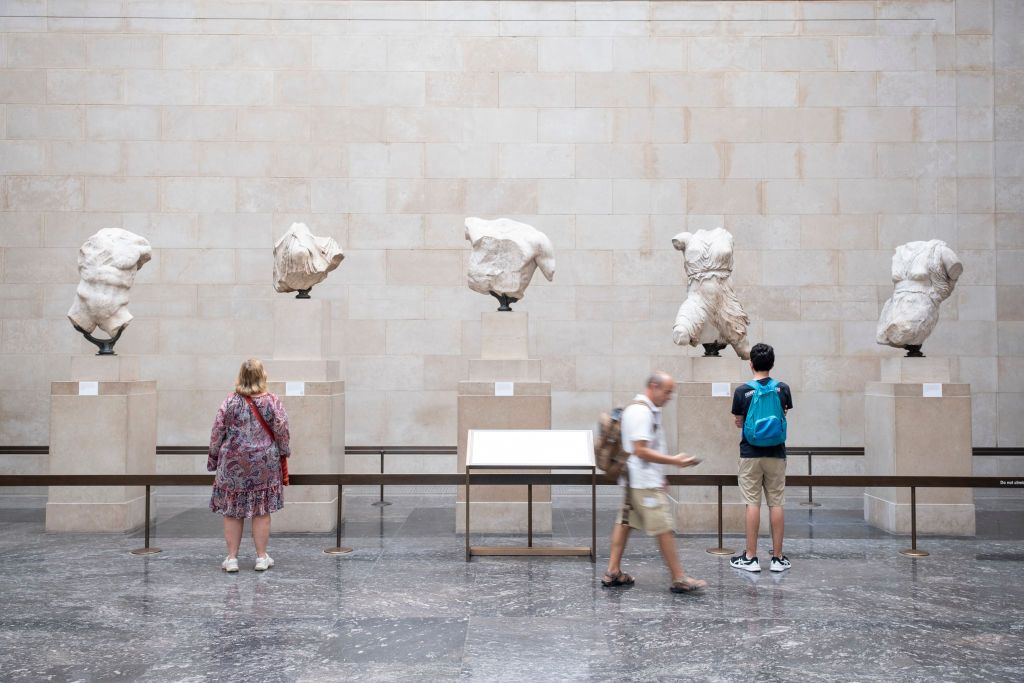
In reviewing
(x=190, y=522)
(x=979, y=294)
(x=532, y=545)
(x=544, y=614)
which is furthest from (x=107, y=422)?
(x=979, y=294)

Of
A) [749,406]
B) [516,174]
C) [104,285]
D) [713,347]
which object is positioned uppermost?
[516,174]

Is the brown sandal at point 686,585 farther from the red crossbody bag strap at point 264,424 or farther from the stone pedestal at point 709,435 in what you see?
the red crossbody bag strap at point 264,424

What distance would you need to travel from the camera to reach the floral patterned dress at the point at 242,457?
709 centimetres

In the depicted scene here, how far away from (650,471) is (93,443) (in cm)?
646

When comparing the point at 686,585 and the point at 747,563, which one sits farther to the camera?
the point at 747,563

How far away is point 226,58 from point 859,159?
9.73m

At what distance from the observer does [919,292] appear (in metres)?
9.24

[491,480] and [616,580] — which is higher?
[491,480]

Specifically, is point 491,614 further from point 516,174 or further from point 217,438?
point 516,174

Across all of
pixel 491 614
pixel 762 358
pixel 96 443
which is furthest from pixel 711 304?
pixel 96 443

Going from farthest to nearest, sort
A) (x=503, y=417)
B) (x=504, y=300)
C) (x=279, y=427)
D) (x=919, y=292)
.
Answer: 1. (x=504, y=300)
2. (x=919, y=292)
3. (x=503, y=417)
4. (x=279, y=427)

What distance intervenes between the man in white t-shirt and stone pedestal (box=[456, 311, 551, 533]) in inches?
103

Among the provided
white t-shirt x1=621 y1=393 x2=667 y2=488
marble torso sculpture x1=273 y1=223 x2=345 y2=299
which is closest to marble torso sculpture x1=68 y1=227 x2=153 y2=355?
marble torso sculpture x1=273 y1=223 x2=345 y2=299

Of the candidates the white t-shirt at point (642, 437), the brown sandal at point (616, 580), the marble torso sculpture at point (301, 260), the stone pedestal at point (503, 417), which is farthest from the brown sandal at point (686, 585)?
the marble torso sculpture at point (301, 260)
